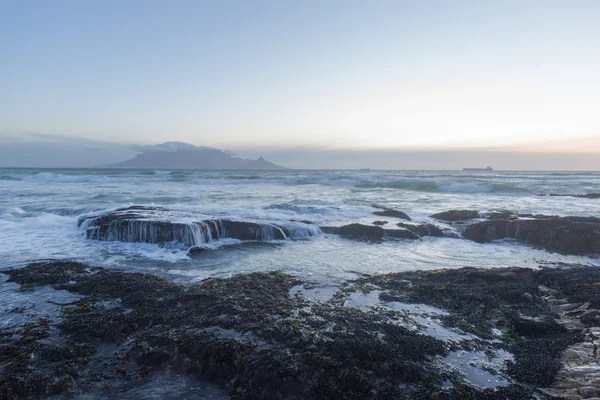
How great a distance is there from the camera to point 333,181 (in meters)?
57.7

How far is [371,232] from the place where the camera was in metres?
14.6

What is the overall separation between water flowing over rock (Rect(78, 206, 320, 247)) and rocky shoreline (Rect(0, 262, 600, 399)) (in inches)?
183

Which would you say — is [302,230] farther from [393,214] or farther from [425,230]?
[393,214]

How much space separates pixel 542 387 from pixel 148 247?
11.7 metres

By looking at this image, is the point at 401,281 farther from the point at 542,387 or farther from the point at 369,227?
the point at 369,227

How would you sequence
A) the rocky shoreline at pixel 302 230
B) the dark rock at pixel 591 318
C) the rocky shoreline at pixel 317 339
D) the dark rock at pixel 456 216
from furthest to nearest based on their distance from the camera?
1. the dark rock at pixel 456 216
2. the rocky shoreline at pixel 302 230
3. the dark rock at pixel 591 318
4. the rocky shoreline at pixel 317 339

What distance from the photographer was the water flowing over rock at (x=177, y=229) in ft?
41.8

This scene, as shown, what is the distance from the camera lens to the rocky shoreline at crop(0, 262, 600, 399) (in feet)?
14.1

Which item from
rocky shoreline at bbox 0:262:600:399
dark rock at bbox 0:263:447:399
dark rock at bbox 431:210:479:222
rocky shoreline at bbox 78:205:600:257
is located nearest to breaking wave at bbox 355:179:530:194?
dark rock at bbox 431:210:479:222

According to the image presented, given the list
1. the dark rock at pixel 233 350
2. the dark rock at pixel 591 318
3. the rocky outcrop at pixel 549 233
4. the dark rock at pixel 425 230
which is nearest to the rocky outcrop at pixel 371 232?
the dark rock at pixel 425 230

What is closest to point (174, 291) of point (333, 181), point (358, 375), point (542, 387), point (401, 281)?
point (358, 375)

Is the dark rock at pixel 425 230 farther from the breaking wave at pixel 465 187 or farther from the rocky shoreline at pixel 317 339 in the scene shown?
the breaking wave at pixel 465 187

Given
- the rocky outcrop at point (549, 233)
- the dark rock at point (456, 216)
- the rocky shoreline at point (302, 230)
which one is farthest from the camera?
the dark rock at point (456, 216)

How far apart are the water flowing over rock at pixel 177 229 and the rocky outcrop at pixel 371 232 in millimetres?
1261
